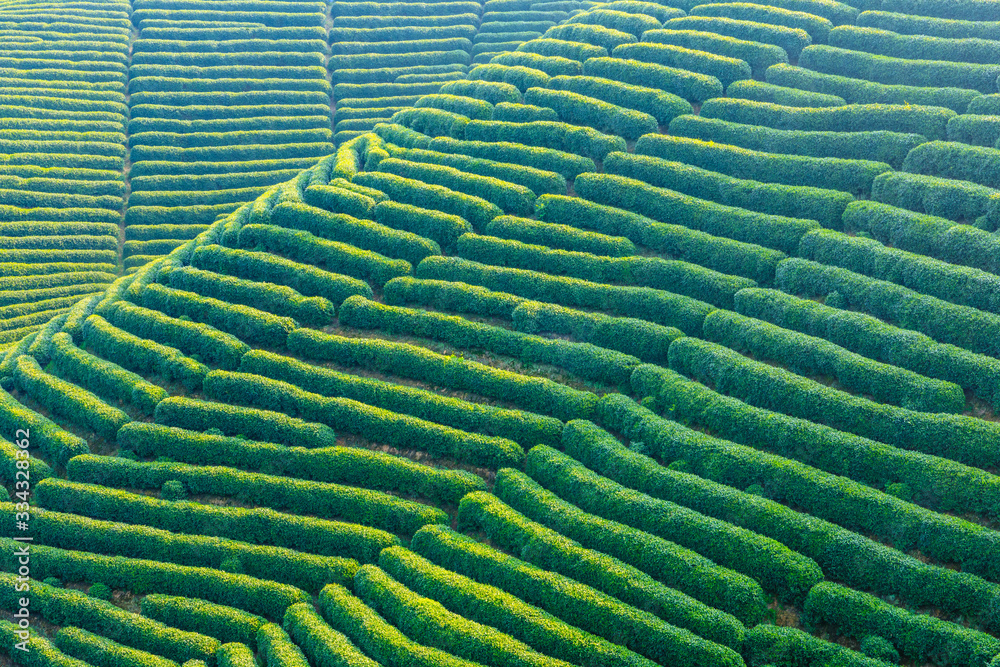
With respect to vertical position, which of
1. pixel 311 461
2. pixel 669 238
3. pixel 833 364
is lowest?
pixel 311 461

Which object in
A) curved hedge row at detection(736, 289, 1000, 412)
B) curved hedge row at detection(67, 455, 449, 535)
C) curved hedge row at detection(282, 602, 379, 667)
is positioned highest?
curved hedge row at detection(736, 289, 1000, 412)

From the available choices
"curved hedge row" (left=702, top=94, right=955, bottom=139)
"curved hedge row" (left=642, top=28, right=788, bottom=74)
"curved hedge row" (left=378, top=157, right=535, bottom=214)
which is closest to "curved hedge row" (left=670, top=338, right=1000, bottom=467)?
"curved hedge row" (left=378, top=157, right=535, bottom=214)

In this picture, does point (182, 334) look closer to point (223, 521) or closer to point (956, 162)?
point (223, 521)

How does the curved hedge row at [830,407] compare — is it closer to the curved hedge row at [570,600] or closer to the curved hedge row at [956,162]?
the curved hedge row at [570,600]

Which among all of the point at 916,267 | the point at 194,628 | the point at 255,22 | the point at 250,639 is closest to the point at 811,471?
the point at 916,267

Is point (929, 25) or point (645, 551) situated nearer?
point (645, 551)

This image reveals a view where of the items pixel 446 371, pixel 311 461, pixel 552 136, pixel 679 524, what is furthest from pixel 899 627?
pixel 552 136

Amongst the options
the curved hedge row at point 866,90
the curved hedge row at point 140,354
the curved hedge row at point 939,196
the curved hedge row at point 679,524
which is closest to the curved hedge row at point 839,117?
the curved hedge row at point 866,90

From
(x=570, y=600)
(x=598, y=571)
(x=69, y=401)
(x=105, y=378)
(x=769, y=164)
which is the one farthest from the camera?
(x=769, y=164)

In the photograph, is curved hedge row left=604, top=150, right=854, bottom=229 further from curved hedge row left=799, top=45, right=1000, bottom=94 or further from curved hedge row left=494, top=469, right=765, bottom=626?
curved hedge row left=494, top=469, right=765, bottom=626
